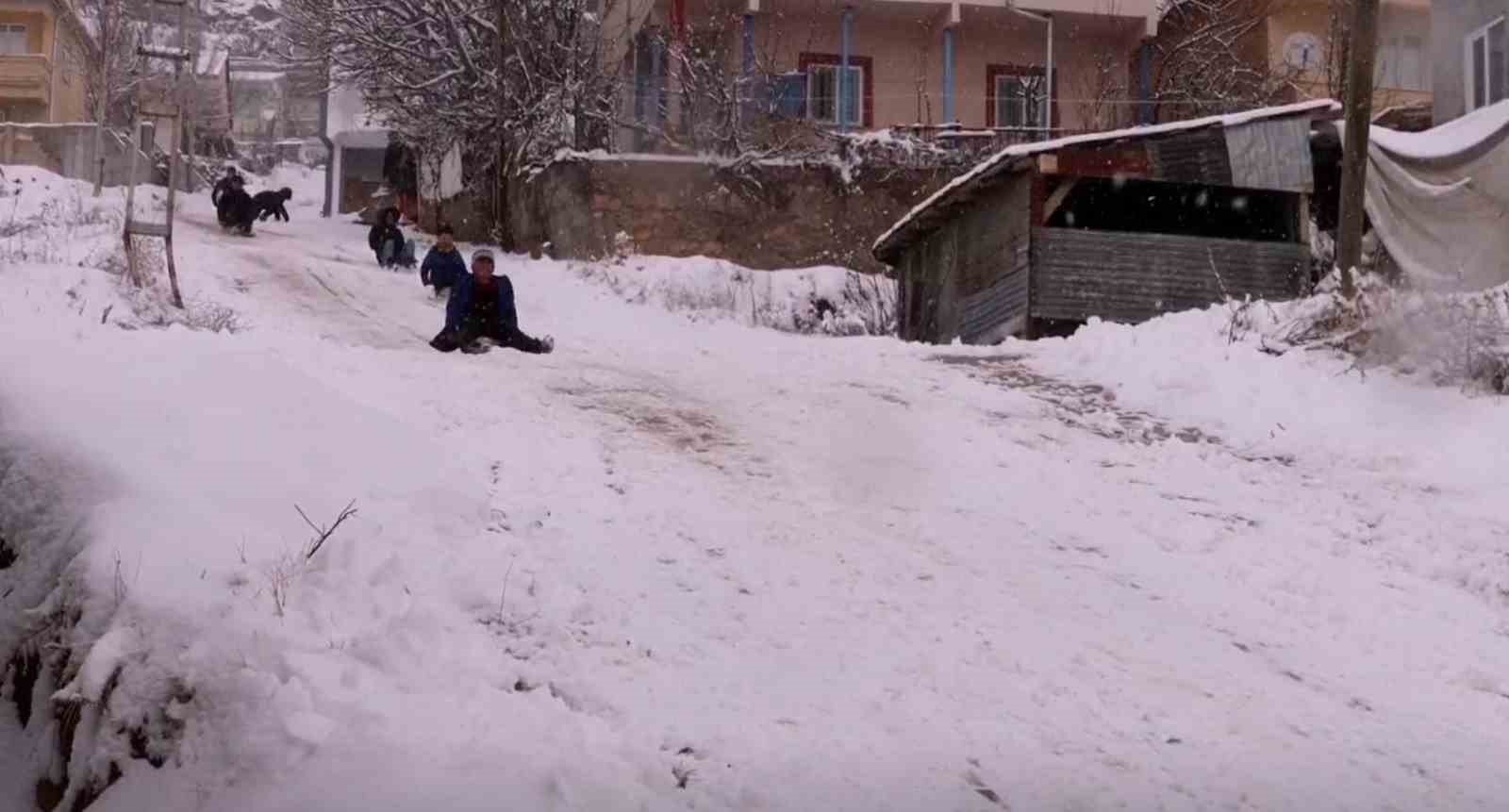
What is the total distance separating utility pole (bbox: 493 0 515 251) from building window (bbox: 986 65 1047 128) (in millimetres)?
8792

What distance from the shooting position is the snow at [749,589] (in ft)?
15.6

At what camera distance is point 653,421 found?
9.94m

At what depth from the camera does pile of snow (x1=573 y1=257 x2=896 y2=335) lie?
874 inches

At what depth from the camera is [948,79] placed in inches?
1070

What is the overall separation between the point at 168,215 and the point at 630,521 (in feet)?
26.0

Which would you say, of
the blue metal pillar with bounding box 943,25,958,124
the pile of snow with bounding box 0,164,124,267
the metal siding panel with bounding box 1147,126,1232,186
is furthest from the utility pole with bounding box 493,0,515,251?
the metal siding panel with bounding box 1147,126,1232,186

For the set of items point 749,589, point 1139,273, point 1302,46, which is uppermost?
point 1302,46

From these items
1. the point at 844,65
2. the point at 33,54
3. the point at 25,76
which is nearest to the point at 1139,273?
the point at 844,65

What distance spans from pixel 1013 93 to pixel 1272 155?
10.5m

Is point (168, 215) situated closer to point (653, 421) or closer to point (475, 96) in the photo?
point (653, 421)

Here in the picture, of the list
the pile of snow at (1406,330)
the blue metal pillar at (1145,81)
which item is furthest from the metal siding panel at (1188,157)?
the blue metal pillar at (1145,81)

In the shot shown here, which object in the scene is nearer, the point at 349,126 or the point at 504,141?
the point at 504,141

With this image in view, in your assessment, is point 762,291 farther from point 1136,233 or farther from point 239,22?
point 239,22

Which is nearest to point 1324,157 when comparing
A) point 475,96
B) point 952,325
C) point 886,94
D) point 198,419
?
point 952,325
